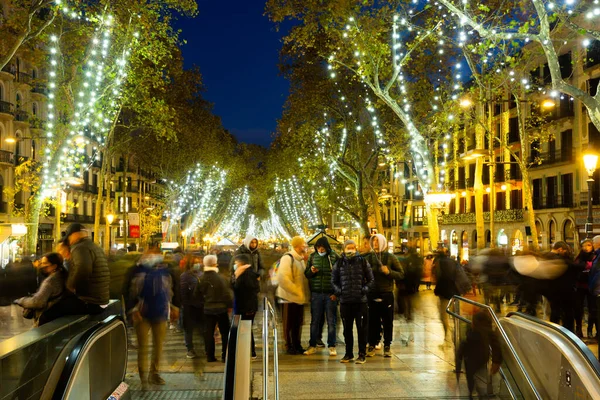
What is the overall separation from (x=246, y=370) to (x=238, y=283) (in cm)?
537

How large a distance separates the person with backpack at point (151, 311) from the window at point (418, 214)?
215ft

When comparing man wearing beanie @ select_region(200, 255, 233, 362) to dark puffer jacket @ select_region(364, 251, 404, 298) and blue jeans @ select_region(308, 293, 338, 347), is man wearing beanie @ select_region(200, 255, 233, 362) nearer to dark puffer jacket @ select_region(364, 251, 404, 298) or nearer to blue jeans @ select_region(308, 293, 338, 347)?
blue jeans @ select_region(308, 293, 338, 347)

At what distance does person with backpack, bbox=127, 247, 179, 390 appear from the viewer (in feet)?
30.0

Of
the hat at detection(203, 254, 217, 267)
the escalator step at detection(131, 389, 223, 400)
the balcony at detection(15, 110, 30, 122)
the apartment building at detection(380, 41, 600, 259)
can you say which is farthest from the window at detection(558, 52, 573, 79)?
the escalator step at detection(131, 389, 223, 400)

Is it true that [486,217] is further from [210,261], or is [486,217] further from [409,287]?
[210,261]

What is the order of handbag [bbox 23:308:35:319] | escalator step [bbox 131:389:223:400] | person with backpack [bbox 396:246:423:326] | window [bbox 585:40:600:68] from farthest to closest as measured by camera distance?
window [bbox 585:40:600:68], person with backpack [bbox 396:246:423:326], escalator step [bbox 131:389:223:400], handbag [bbox 23:308:35:319]

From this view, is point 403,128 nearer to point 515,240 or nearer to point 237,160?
point 515,240

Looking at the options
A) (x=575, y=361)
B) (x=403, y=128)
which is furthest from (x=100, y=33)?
(x=575, y=361)

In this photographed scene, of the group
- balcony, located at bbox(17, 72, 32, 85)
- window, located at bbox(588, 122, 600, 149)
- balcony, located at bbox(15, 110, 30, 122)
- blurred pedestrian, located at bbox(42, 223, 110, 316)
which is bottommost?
blurred pedestrian, located at bbox(42, 223, 110, 316)

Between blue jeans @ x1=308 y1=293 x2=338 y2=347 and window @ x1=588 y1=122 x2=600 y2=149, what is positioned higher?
window @ x1=588 y1=122 x2=600 y2=149

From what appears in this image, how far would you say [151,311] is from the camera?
31.9 feet

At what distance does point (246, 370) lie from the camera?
18.5ft

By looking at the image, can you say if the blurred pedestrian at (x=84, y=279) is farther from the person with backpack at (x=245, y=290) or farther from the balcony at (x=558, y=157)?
the balcony at (x=558, y=157)

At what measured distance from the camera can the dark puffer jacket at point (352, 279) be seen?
1044 centimetres
